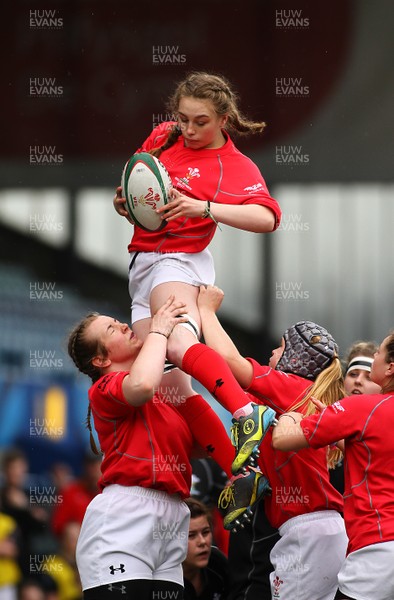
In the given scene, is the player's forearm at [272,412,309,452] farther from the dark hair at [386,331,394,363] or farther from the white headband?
the white headband

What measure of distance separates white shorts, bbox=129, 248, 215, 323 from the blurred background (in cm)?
317

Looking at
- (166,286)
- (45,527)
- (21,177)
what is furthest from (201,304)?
(21,177)

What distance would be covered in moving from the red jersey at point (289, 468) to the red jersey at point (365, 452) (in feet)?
1.30

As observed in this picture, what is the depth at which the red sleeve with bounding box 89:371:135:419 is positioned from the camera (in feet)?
13.4

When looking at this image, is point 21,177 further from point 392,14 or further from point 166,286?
point 166,286

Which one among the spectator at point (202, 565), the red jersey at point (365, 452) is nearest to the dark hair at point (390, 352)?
the red jersey at point (365, 452)

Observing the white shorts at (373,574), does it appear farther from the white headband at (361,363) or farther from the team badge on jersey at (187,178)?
the team badge on jersey at (187,178)

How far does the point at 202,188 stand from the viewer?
14.5 feet

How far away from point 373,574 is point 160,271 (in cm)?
130

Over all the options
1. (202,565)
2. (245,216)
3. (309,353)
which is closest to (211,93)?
(245,216)

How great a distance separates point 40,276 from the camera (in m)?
7.91

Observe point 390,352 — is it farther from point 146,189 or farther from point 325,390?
point 146,189

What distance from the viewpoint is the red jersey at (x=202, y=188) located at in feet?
14.5

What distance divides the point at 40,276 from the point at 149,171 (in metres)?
3.75
